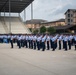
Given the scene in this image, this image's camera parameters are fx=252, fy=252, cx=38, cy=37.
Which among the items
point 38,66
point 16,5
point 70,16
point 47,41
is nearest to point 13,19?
point 16,5

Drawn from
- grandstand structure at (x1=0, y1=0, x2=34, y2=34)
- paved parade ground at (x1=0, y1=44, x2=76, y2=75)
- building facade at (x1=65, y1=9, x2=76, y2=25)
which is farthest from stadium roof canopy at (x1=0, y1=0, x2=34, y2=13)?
building facade at (x1=65, y1=9, x2=76, y2=25)

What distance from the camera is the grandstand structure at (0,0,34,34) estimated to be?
60.1 meters

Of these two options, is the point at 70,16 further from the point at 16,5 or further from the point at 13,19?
the point at 16,5

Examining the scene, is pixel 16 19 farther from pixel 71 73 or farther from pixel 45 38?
pixel 71 73

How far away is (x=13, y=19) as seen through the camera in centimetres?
7212

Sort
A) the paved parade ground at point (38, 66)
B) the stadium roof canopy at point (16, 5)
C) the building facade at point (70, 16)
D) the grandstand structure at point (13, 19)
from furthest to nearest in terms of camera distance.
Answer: the building facade at point (70, 16) < the grandstand structure at point (13, 19) < the stadium roof canopy at point (16, 5) < the paved parade ground at point (38, 66)

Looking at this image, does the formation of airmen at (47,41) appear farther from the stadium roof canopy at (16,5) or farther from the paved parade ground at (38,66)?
the stadium roof canopy at (16,5)

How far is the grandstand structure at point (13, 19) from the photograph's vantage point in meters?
60.1

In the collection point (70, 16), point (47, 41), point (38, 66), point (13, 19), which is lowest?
point (38, 66)

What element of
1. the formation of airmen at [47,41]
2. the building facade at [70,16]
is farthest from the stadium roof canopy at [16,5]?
the building facade at [70,16]

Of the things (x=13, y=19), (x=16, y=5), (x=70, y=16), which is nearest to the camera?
(x=16, y=5)

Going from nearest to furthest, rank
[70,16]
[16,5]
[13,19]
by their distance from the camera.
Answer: [16,5], [13,19], [70,16]

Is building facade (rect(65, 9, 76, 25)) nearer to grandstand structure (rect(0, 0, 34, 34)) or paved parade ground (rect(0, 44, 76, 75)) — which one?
grandstand structure (rect(0, 0, 34, 34))

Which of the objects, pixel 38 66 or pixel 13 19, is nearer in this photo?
pixel 38 66
